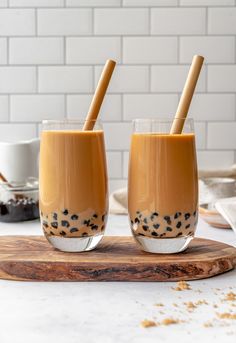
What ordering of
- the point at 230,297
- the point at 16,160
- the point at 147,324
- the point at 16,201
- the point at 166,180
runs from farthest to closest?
the point at 16,160
the point at 16,201
the point at 166,180
the point at 230,297
the point at 147,324

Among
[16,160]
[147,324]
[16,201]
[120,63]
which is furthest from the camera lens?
[120,63]

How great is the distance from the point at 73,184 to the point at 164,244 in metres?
0.22

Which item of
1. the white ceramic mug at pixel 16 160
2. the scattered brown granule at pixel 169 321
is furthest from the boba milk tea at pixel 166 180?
the white ceramic mug at pixel 16 160

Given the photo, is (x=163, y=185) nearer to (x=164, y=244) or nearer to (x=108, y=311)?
(x=164, y=244)

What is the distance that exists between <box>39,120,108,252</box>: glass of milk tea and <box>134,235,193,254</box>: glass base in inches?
3.8

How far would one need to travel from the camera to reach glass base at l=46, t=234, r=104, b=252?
3.86 feet

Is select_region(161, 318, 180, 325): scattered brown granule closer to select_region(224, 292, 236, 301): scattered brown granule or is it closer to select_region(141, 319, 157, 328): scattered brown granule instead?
select_region(141, 319, 157, 328): scattered brown granule

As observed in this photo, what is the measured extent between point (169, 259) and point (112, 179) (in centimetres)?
117

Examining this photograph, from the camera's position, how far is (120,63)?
2.21m

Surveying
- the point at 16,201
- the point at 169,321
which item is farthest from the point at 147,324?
the point at 16,201

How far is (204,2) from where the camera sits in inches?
85.8

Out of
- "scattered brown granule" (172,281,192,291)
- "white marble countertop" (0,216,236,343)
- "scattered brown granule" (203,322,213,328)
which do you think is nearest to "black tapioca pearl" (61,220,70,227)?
"white marble countertop" (0,216,236,343)

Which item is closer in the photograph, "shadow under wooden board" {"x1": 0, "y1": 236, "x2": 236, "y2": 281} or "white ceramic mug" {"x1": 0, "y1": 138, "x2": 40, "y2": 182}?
"shadow under wooden board" {"x1": 0, "y1": 236, "x2": 236, "y2": 281}

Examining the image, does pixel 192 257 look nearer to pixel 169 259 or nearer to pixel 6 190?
pixel 169 259
